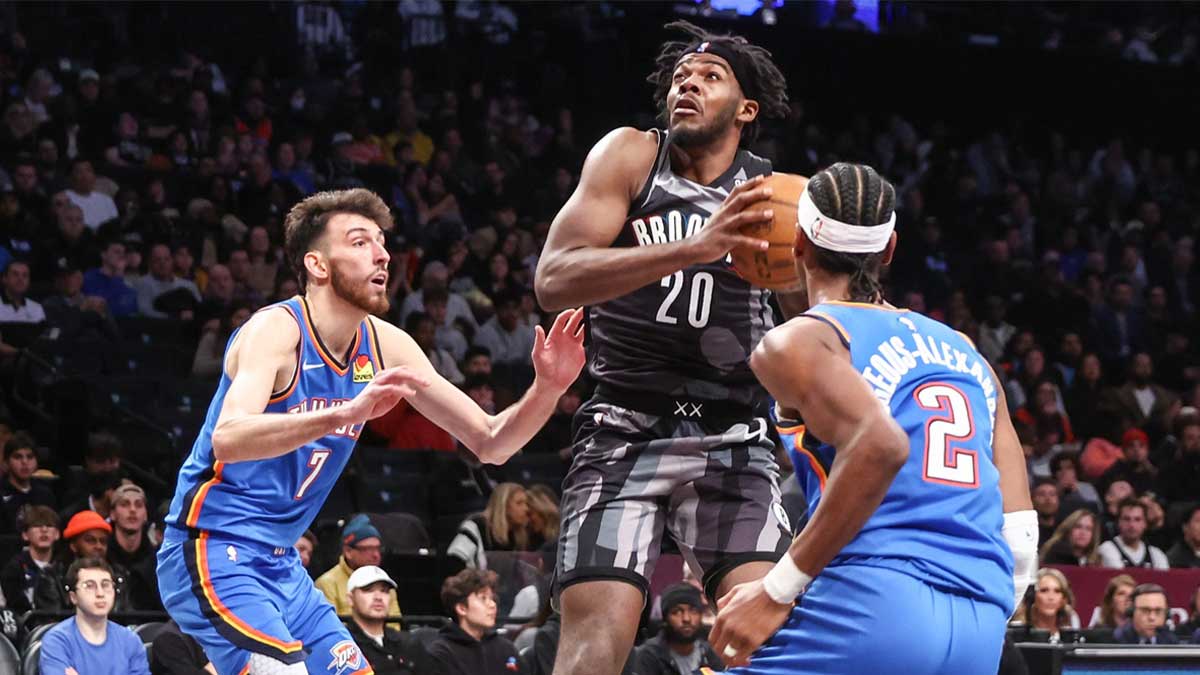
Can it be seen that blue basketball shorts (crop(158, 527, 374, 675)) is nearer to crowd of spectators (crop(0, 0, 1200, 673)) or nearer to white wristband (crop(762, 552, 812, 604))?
white wristband (crop(762, 552, 812, 604))

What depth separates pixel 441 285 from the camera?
48.1 feet

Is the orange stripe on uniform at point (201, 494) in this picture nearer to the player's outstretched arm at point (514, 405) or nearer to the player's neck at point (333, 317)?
the player's neck at point (333, 317)

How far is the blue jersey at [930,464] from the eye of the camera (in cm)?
379

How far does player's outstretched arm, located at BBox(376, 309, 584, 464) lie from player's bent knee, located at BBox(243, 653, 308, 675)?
952mm

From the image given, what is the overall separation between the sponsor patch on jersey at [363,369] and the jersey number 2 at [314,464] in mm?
302

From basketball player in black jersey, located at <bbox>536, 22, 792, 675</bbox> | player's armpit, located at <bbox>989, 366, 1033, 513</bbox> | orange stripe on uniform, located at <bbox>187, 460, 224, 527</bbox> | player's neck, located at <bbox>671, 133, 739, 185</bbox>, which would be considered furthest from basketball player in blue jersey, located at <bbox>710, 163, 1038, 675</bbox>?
orange stripe on uniform, located at <bbox>187, 460, 224, 527</bbox>

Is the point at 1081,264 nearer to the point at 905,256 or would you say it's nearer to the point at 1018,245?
the point at 1018,245

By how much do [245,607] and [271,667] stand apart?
22 cm

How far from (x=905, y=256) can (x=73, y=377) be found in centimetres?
977

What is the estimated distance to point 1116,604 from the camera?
36.4 ft

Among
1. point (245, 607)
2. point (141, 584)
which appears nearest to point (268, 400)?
point (245, 607)

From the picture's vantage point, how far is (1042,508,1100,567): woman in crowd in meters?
12.4

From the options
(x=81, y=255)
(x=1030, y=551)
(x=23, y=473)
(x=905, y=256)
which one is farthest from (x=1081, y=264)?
(x=1030, y=551)

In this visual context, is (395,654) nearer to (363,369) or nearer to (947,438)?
(363,369)
